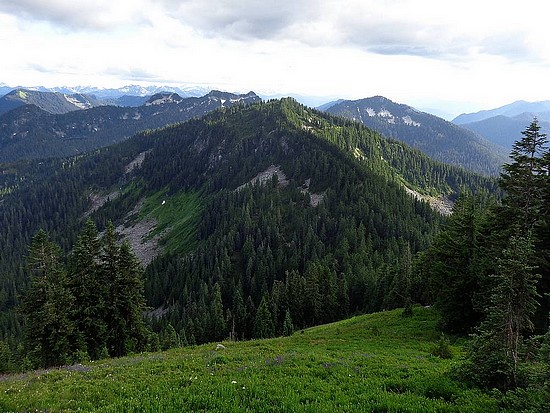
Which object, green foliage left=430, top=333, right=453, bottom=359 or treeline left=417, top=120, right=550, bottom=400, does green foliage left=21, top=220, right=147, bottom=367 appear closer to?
green foliage left=430, top=333, right=453, bottom=359

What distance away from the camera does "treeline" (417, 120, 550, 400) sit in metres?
14.4

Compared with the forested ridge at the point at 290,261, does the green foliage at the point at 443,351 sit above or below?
above

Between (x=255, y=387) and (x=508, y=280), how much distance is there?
12.1 m

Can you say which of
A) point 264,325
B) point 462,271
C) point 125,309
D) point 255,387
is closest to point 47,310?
point 125,309

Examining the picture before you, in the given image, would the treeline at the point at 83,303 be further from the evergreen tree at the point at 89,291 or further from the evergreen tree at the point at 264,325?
the evergreen tree at the point at 264,325

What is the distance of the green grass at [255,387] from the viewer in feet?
44.7

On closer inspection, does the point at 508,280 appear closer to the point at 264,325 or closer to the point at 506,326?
the point at 506,326

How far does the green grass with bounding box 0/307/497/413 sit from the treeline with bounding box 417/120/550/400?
65.6 inches

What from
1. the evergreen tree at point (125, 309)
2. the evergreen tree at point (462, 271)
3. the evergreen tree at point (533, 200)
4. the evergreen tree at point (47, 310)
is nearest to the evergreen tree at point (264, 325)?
the evergreen tree at point (125, 309)

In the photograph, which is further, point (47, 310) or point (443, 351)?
point (47, 310)

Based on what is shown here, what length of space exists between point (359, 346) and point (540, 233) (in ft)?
58.0

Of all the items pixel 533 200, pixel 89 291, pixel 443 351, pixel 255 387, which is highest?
pixel 533 200

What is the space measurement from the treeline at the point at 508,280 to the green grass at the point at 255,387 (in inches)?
65.6

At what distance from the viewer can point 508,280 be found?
49.4ft
